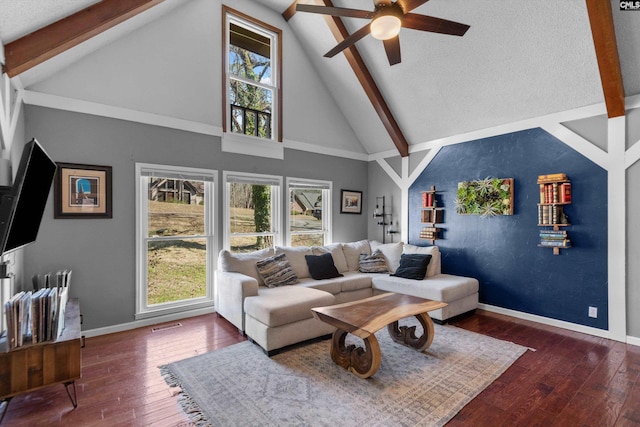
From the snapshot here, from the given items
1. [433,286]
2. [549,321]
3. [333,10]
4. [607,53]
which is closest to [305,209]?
[433,286]

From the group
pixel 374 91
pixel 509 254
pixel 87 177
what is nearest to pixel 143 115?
pixel 87 177

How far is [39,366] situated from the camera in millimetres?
2035

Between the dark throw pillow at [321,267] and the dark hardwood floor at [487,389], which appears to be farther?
the dark throw pillow at [321,267]

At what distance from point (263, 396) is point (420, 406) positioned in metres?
1.14

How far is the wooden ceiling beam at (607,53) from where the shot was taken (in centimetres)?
269

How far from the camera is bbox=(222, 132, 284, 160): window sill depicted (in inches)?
172

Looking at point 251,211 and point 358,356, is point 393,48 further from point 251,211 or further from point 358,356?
point 251,211

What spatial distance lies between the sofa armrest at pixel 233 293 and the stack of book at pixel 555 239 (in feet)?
11.6

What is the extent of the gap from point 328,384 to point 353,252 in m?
2.86

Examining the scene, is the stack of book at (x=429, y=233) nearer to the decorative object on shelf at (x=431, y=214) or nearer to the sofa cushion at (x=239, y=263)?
the decorative object on shelf at (x=431, y=214)

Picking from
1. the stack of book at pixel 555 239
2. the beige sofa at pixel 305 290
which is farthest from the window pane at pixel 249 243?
the stack of book at pixel 555 239

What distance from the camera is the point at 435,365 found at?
276 centimetres

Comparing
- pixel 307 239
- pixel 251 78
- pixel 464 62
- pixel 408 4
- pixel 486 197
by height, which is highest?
pixel 251 78

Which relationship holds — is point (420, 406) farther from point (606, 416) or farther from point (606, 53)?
point (606, 53)
